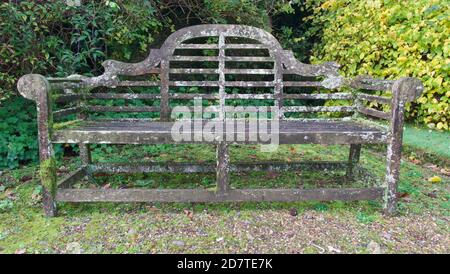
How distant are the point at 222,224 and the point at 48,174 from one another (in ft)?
4.39

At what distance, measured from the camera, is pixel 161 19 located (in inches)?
202

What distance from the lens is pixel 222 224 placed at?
2.71 meters

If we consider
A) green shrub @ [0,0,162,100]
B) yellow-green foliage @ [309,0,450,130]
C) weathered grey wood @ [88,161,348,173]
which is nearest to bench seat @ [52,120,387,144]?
weathered grey wood @ [88,161,348,173]

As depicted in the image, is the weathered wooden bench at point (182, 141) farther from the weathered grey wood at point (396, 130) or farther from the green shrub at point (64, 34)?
the green shrub at point (64, 34)

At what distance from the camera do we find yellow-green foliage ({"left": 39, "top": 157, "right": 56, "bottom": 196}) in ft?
8.79

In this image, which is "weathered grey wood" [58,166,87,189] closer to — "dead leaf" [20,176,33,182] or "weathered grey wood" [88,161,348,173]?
"weathered grey wood" [88,161,348,173]

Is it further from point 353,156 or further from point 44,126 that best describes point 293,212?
point 44,126

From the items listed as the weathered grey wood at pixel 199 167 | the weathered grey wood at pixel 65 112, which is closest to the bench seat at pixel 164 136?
the weathered grey wood at pixel 65 112

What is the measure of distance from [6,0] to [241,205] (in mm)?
3283

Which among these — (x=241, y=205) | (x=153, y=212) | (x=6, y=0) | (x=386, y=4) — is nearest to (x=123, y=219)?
(x=153, y=212)

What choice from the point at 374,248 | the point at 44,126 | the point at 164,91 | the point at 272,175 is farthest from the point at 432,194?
the point at 44,126

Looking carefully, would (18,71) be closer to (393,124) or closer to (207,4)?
(207,4)

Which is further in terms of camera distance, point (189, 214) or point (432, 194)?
point (432, 194)

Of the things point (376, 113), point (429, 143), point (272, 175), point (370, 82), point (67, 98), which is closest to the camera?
point (376, 113)
